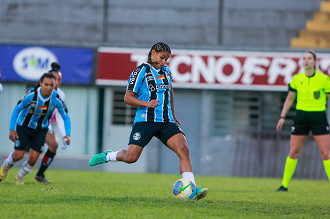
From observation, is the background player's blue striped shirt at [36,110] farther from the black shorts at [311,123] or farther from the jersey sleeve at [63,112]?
the black shorts at [311,123]

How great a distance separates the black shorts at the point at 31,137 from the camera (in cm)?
1077

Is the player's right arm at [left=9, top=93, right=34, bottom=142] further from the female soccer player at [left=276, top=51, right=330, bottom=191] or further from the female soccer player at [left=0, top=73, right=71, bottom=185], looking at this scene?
the female soccer player at [left=276, top=51, right=330, bottom=191]

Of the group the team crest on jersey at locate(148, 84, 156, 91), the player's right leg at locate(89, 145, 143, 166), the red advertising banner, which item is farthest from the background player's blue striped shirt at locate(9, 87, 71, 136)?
the red advertising banner

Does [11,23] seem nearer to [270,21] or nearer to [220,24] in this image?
[220,24]

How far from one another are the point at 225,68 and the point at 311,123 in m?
9.65

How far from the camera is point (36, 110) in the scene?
1055 cm

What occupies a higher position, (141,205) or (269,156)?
(141,205)

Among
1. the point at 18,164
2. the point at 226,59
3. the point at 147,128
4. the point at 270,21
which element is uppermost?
the point at 270,21

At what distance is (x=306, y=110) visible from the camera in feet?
35.8

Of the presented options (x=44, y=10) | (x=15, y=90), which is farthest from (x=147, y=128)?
(x=44, y=10)

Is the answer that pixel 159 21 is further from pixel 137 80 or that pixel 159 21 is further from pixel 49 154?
pixel 137 80

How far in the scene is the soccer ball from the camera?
788 centimetres

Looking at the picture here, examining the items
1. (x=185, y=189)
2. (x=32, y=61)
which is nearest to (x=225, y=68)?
(x=32, y=61)

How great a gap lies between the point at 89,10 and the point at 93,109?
11.4 feet
